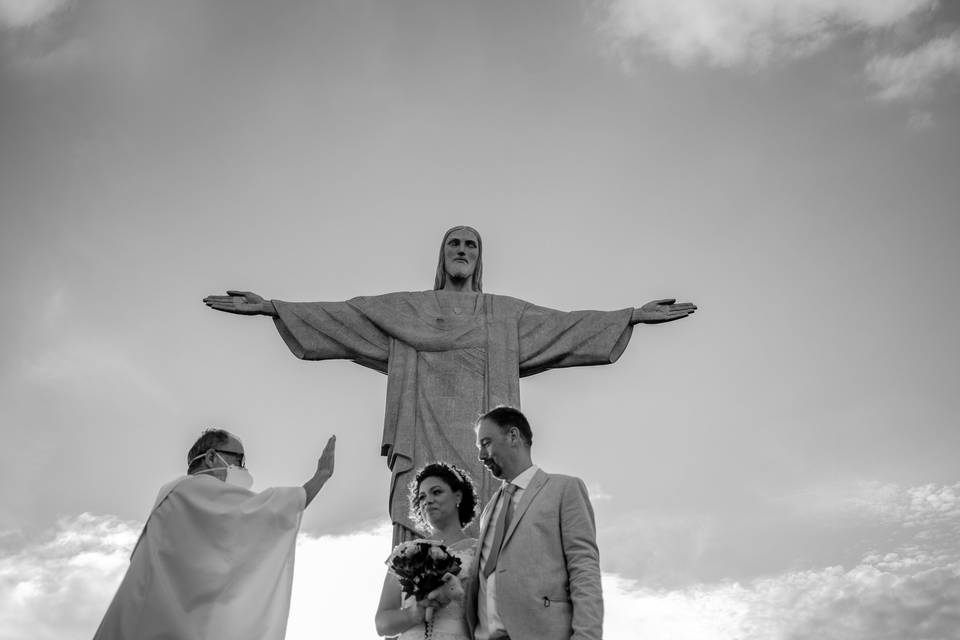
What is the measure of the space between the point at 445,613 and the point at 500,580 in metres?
0.76

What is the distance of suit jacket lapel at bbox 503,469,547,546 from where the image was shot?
231 inches

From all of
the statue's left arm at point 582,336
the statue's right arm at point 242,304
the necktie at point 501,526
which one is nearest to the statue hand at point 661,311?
the statue's left arm at point 582,336

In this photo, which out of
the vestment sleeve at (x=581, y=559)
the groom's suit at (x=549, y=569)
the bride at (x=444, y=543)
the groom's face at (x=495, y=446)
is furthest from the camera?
the bride at (x=444, y=543)

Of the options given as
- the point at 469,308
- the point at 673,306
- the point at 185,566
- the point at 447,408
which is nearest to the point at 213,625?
the point at 185,566

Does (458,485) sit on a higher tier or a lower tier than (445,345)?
lower

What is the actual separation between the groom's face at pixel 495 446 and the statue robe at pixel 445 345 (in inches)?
122

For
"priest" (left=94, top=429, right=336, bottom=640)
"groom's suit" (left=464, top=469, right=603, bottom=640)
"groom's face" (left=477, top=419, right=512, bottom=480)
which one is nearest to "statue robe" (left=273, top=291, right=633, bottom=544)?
"priest" (left=94, top=429, right=336, bottom=640)

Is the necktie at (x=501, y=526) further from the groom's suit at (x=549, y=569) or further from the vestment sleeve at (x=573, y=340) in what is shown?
the vestment sleeve at (x=573, y=340)

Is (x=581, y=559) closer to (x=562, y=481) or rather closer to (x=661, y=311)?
→ (x=562, y=481)

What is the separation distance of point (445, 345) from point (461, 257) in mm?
1160

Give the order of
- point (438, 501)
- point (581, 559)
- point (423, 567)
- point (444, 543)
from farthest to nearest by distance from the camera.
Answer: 1. point (438, 501)
2. point (444, 543)
3. point (423, 567)
4. point (581, 559)

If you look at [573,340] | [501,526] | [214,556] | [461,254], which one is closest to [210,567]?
[214,556]

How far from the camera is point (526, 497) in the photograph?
5949 millimetres

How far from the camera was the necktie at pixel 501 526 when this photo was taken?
587cm
